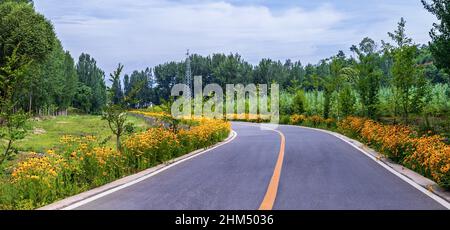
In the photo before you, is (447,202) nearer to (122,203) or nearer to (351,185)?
(351,185)

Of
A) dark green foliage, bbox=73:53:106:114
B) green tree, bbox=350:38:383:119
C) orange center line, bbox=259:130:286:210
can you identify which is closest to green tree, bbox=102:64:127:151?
orange center line, bbox=259:130:286:210

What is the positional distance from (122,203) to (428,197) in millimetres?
5413

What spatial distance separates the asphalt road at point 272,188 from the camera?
7.81 m

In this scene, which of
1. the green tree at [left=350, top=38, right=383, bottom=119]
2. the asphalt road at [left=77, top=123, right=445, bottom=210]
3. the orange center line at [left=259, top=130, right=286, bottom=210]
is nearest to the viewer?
the orange center line at [left=259, top=130, right=286, bottom=210]

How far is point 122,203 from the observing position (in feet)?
26.6

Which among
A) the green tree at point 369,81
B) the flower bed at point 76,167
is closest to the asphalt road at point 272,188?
the flower bed at point 76,167

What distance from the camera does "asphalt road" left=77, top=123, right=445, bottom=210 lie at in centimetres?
781

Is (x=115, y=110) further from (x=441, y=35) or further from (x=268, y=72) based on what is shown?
(x=268, y=72)

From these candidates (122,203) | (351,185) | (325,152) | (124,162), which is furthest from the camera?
(325,152)

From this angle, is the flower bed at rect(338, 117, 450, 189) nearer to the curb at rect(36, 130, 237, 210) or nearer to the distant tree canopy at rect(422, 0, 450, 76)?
the distant tree canopy at rect(422, 0, 450, 76)

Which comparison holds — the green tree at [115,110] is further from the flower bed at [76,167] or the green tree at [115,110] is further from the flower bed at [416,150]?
the flower bed at [416,150]

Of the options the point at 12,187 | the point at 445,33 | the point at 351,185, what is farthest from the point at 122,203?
the point at 445,33

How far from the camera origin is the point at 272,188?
9391 millimetres

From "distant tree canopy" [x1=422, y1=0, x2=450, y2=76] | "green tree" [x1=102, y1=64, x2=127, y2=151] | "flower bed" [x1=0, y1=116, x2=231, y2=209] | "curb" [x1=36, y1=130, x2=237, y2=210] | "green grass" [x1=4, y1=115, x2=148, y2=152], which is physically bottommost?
"green grass" [x1=4, y1=115, x2=148, y2=152]
